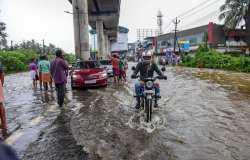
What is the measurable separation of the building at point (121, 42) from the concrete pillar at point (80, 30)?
67409 mm

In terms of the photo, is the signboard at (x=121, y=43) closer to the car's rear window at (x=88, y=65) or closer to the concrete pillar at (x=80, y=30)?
the concrete pillar at (x=80, y=30)

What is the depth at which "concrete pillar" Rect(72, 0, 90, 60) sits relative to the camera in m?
29.5

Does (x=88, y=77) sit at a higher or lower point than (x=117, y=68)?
lower

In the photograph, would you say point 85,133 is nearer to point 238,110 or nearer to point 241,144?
point 241,144

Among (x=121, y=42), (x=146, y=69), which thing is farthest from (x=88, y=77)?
(x=121, y=42)

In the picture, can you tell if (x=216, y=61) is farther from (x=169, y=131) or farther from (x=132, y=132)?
(x=132, y=132)

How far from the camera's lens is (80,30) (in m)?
29.5

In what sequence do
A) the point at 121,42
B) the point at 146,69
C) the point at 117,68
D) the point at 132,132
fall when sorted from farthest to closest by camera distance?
the point at 121,42
the point at 117,68
the point at 146,69
the point at 132,132

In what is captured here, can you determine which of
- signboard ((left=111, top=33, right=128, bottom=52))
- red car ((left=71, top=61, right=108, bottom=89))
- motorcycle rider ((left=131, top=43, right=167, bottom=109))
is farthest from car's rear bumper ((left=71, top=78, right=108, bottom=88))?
signboard ((left=111, top=33, right=128, bottom=52))

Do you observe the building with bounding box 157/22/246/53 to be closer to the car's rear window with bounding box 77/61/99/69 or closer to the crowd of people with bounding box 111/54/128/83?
the crowd of people with bounding box 111/54/128/83

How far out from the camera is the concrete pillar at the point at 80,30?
2953cm

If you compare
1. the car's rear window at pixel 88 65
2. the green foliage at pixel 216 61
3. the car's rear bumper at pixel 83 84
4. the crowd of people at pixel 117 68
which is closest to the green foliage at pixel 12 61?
the green foliage at pixel 216 61

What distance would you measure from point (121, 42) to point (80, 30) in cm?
7215

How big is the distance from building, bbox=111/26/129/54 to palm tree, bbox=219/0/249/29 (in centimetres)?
4267
